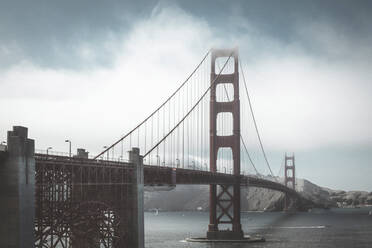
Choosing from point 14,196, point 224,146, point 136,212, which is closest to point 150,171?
point 136,212

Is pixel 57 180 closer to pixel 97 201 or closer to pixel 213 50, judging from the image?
pixel 97 201

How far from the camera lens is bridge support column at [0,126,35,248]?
1287 inches

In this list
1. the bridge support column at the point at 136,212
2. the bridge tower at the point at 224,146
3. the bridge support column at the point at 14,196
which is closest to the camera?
the bridge support column at the point at 14,196

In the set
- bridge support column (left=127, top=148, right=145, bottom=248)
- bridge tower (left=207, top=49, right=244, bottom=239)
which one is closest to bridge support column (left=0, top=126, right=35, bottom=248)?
bridge support column (left=127, top=148, right=145, bottom=248)

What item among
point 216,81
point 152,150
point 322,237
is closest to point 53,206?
point 152,150

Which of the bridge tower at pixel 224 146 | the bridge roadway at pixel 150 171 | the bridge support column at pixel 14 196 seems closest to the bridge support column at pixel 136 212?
the bridge roadway at pixel 150 171

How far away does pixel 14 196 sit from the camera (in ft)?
107

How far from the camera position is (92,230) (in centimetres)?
4850

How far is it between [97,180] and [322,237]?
68.2 m

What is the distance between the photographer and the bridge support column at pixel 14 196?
32.7 meters

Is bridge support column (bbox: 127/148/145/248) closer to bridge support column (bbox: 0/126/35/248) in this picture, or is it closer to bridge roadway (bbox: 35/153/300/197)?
bridge roadway (bbox: 35/153/300/197)

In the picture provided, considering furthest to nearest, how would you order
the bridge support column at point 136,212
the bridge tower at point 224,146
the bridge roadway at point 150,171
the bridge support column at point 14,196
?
the bridge tower at point 224,146 < the bridge support column at point 136,212 < the bridge roadway at point 150,171 < the bridge support column at point 14,196

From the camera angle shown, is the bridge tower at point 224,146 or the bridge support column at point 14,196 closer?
the bridge support column at point 14,196

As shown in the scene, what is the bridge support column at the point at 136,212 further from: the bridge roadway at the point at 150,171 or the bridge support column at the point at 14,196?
the bridge support column at the point at 14,196
